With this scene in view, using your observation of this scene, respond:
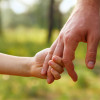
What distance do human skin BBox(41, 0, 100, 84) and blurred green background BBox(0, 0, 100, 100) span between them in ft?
7.86

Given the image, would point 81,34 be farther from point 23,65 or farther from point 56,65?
point 23,65

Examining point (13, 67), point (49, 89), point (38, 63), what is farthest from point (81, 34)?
point (49, 89)

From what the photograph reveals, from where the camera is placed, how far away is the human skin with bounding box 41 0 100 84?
1.20 meters

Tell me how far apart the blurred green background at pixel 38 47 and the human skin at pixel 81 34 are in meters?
2.40

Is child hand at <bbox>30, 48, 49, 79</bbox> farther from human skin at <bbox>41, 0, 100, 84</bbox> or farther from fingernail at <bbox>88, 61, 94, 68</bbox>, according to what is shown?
fingernail at <bbox>88, 61, 94, 68</bbox>

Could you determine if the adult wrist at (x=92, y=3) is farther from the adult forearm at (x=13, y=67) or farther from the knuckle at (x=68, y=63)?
the adult forearm at (x=13, y=67)

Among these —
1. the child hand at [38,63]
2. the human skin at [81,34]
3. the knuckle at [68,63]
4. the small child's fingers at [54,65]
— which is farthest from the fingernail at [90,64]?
the child hand at [38,63]

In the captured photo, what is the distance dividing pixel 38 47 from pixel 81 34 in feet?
22.9

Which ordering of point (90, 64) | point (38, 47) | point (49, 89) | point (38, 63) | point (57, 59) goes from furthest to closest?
point (38, 47) < point (49, 89) < point (38, 63) < point (57, 59) < point (90, 64)

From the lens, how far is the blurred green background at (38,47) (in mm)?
3879

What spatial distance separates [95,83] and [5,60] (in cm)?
336

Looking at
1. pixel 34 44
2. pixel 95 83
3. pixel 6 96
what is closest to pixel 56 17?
→ pixel 34 44

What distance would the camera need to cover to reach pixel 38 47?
8195mm

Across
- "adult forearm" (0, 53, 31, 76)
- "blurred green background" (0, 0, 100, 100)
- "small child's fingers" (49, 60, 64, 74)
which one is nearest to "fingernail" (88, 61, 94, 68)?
"small child's fingers" (49, 60, 64, 74)
